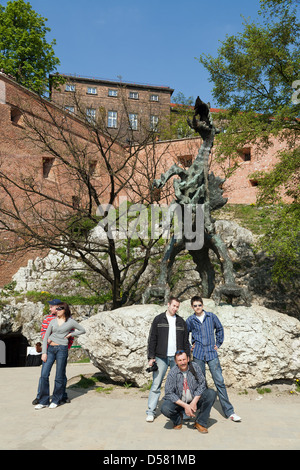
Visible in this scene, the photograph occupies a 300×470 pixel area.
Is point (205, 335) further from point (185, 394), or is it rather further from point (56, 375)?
point (56, 375)

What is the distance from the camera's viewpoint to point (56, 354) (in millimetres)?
5695

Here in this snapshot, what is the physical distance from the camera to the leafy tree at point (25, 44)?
25.9 m

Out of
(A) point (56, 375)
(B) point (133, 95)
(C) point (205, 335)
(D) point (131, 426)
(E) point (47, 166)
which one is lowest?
(D) point (131, 426)

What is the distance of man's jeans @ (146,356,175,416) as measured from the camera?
4.89 metres

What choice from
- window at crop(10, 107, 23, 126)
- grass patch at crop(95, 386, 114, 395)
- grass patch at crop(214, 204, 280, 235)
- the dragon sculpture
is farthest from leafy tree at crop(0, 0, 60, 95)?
grass patch at crop(95, 386, 114, 395)

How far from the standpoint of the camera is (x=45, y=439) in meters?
4.16

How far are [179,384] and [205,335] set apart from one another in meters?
0.78

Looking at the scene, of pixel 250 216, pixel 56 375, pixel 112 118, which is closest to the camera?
pixel 56 375

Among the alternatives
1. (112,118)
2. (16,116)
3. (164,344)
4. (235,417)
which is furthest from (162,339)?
(112,118)

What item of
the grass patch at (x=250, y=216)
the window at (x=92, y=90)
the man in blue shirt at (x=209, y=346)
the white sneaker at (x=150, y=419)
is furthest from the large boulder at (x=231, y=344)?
the window at (x=92, y=90)

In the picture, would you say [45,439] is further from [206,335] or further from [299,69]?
[299,69]

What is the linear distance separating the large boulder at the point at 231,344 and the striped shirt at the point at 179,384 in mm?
2094

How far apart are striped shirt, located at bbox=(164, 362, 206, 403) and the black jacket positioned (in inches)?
17.8

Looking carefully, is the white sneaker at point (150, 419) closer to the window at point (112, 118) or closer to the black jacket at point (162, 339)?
the black jacket at point (162, 339)
